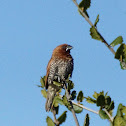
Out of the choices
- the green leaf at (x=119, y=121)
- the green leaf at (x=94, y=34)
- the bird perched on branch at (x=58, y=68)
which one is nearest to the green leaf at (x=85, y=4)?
the green leaf at (x=94, y=34)

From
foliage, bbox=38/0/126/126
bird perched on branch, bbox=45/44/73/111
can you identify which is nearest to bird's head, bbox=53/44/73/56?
bird perched on branch, bbox=45/44/73/111

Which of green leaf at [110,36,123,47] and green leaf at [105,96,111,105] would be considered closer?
green leaf at [110,36,123,47]

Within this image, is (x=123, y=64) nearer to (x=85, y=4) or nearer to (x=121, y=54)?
(x=121, y=54)

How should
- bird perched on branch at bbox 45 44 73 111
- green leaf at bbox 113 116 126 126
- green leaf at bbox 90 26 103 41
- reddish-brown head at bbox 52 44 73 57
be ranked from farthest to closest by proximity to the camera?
reddish-brown head at bbox 52 44 73 57 → bird perched on branch at bbox 45 44 73 111 → green leaf at bbox 90 26 103 41 → green leaf at bbox 113 116 126 126

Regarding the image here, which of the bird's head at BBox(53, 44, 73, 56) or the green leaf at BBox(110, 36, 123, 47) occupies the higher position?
the bird's head at BBox(53, 44, 73, 56)

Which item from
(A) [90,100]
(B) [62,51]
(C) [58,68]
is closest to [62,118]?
(A) [90,100]

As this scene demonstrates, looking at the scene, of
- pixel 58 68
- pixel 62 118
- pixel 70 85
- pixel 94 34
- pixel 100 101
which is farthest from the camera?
pixel 58 68

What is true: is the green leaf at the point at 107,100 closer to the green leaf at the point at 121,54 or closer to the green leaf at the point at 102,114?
the green leaf at the point at 102,114

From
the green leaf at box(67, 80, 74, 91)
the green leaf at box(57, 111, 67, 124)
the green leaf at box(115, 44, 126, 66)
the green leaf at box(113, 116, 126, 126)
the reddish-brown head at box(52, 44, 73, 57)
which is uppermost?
the reddish-brown head at box(52, 44, 73, 57)

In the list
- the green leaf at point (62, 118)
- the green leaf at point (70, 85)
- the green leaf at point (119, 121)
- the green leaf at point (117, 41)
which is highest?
the green leaf at point (70, 85)

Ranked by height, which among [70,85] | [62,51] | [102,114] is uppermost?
[62,51]

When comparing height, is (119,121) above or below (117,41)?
below

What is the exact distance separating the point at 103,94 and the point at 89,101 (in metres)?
0.13

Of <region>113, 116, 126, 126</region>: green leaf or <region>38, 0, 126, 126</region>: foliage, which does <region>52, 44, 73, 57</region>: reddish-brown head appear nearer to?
<region>38, 0, 126, 126</region>: foliage
